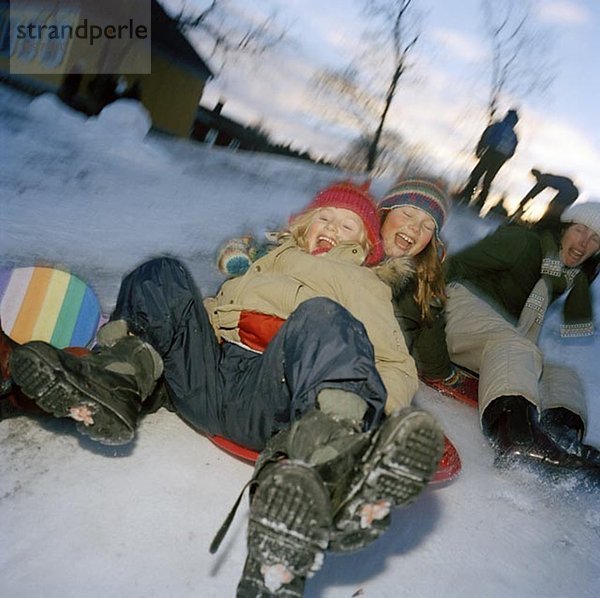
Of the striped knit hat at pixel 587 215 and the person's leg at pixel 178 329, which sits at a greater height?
the striped knit hat at pixel 587 215

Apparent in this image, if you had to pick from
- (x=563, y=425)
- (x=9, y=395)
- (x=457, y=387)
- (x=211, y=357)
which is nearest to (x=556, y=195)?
(x=457, y=387)

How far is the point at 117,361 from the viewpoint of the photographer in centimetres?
126

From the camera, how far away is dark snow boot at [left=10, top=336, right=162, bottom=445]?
3.59ft

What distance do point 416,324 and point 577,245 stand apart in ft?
3.56

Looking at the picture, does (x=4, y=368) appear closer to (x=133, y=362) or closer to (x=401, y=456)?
(x=133, y=362)

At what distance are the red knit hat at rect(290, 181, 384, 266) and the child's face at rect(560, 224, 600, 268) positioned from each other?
1.29m

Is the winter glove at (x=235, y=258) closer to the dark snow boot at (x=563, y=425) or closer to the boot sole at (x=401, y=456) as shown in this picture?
the boot sole at (x=401, y=456)

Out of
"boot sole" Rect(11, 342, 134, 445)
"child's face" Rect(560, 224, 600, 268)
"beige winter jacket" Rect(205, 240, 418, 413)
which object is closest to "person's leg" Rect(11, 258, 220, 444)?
"boot sole" Rect(11, 342, 134, 445)

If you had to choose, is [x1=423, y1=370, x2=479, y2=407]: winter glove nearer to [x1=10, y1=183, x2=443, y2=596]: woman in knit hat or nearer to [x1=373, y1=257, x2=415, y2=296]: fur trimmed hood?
[x1=373, y1=257, x2=415, y2=296]: fur trimmed hood

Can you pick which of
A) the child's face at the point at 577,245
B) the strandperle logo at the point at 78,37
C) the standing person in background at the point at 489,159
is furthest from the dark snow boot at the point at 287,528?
the standing person in background at the point at 489,159

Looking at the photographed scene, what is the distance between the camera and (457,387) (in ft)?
8.31

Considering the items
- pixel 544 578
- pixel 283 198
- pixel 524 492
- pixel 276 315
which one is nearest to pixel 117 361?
pixel 276 315

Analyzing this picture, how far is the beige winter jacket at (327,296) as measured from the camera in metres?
1.40

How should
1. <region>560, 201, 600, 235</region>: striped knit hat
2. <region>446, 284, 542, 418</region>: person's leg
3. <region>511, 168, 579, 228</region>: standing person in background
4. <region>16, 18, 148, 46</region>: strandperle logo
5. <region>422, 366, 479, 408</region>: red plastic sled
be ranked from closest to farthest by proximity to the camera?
<region>446, 284, 542, 418</region>: person's leg, <region>422, 366, 479, 408</region>: red plastic sled, <region>560, 201, 600, 235</region>: striped knit hat, <region>511, 168, 579, 228</region>: standing person in background, <region>16, 18, 148, 46</region>: strandperle logo
